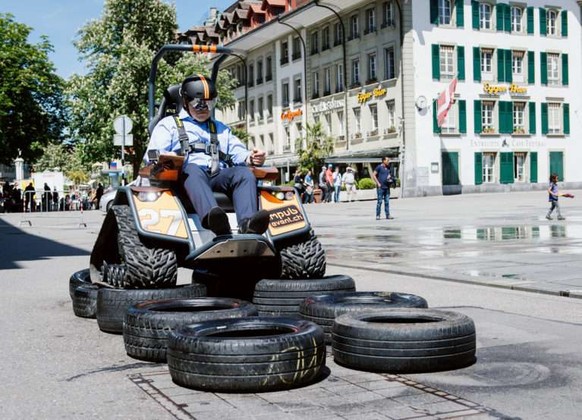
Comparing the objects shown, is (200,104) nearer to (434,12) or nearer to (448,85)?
(448,85)

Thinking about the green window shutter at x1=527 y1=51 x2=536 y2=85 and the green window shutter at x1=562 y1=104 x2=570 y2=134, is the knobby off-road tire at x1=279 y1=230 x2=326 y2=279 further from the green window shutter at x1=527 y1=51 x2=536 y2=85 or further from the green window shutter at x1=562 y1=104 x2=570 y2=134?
the green window shutter at x1=562 y1=104 x2=570 y2=134

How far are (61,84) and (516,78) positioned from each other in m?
28.2

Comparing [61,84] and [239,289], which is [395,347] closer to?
[239,289]

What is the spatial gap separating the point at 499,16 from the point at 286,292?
4909cm

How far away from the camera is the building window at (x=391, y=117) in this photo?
168ft

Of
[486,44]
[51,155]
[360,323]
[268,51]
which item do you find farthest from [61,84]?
[360,323]

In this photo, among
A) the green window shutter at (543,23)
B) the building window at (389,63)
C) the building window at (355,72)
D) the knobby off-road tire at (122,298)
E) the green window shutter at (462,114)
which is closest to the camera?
the knobby off-road tire at (122,298)

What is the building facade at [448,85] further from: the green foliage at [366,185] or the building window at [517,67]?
the green foliage at [366,185]

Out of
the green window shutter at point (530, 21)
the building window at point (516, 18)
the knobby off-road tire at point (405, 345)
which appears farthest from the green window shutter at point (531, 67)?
the knobby off-road tire at point (405, 345)

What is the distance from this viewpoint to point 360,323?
16.3 ft

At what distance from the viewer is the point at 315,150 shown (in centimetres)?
5125

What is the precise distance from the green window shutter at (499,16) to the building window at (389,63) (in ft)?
21.5

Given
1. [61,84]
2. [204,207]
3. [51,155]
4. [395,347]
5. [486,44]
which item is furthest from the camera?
[51,155]

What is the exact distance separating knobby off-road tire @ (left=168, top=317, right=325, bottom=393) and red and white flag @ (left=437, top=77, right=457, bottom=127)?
44670 mm
